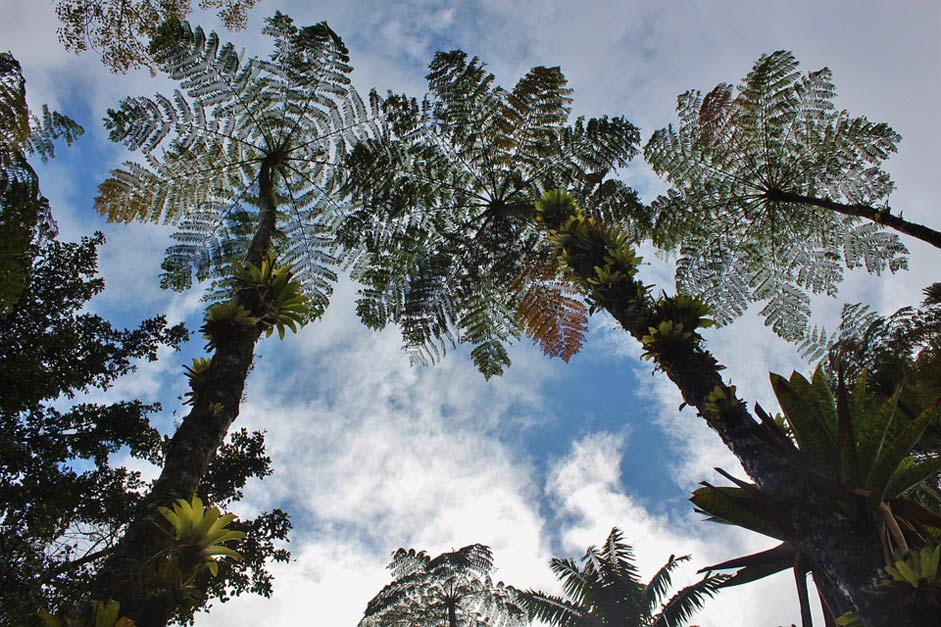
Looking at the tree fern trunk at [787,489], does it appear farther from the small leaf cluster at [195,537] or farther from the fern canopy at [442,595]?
the fern canopy at [442,595]

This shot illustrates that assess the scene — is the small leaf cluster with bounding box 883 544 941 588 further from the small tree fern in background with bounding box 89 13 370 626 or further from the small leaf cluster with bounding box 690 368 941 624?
the small tree fern in background with bounding box 89 13 370 626

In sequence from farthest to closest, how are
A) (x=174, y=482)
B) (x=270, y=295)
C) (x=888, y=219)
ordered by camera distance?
(x=888, y=219)
(x=270, y=295)
(x=174, y=482)

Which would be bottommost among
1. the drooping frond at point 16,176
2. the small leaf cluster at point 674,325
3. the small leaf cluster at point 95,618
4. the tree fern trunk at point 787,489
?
the small leaf cluster at point 95,618

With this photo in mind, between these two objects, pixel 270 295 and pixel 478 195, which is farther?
pixel 478 195

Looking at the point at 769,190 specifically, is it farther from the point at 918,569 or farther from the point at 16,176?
the point at 16,176

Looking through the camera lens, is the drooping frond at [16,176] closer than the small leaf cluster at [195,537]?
No

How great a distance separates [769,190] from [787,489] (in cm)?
556

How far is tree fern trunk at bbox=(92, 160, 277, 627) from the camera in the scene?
2.08 m

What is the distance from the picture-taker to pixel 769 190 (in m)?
6.82

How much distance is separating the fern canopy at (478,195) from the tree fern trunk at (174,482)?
2.72 m

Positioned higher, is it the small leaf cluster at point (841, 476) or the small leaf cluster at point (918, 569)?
the small leaf cluster at point (841, 476)

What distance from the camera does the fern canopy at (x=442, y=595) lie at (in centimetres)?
1439

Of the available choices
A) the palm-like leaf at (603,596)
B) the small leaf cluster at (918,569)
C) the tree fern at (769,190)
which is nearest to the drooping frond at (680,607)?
the palm-like leaf at (603,596)

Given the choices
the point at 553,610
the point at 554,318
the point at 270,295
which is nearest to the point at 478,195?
the point at 554,318
